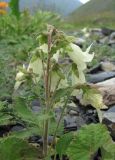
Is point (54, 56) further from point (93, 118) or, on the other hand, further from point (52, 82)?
point (93, 118)

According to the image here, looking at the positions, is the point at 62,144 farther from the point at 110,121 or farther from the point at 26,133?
the point at 110,121

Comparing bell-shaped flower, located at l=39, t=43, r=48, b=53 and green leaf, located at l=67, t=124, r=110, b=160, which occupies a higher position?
bell-shaped flower, located at l=39, t=43, r=48, b=53

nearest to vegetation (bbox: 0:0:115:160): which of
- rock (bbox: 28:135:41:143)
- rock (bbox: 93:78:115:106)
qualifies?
rock (bbox: 28:135:41:143)

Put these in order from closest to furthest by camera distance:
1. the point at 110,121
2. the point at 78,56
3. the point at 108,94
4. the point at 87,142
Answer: the point at 87,142
the point at 78,56
the point at 110,121
the point at 108,94

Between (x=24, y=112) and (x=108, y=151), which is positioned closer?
(x=108, y=151)

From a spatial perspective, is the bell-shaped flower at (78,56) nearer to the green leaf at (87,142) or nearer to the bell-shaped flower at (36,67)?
the bell-shaped flower at (36,67)

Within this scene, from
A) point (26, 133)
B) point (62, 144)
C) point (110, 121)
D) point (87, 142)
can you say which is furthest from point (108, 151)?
point (110, 121)

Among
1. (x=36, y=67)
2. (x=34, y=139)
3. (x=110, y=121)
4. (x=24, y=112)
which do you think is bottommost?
(x=34, y=139)

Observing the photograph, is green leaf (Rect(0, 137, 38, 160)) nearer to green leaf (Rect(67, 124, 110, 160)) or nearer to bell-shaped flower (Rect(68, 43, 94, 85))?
green leaf (Rect(67, 124, 110, 160))
